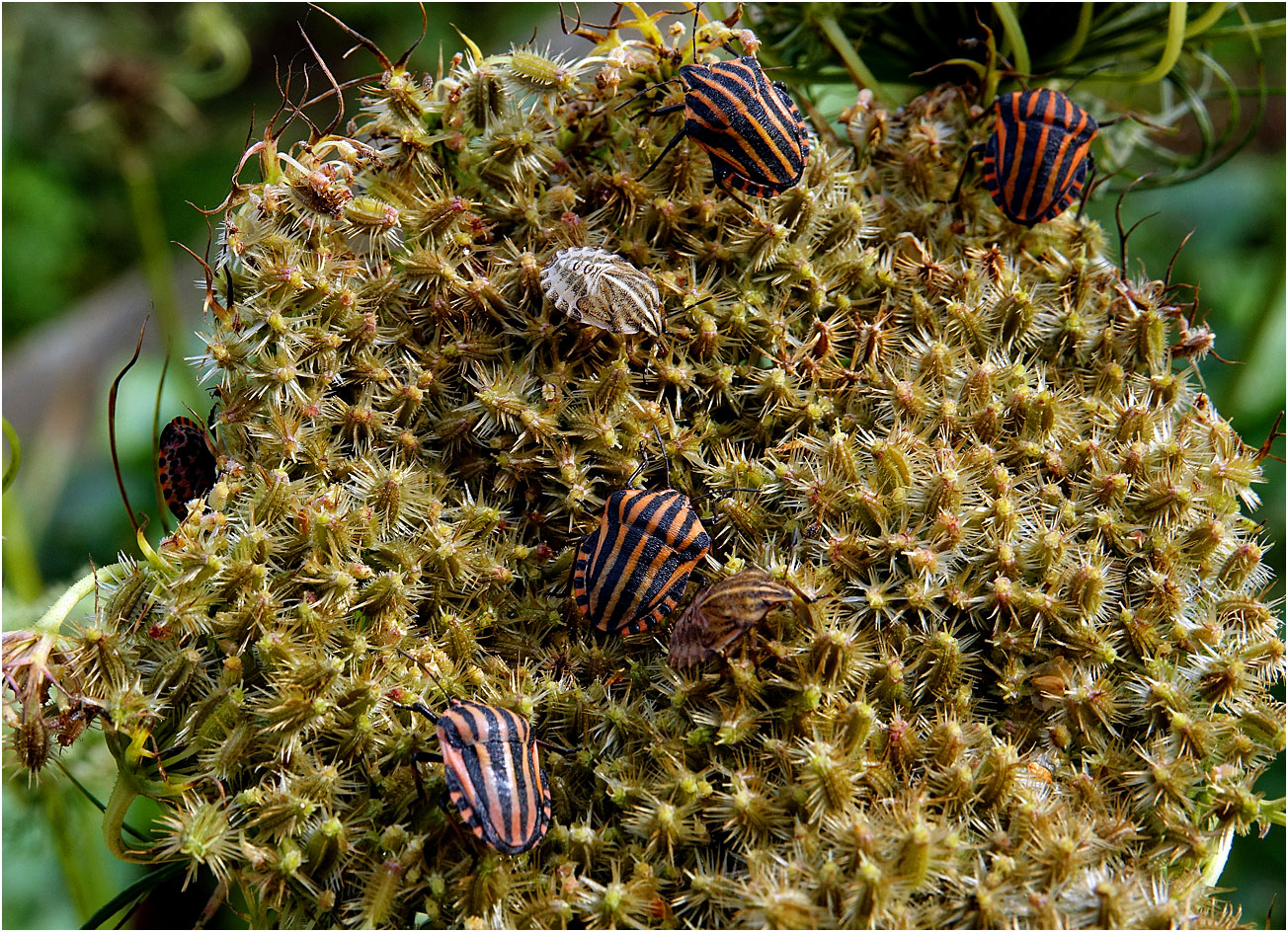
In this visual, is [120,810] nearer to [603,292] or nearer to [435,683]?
[435,683]

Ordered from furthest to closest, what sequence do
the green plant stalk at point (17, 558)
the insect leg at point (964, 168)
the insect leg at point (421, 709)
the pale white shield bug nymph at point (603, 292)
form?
1. the green plant stalk at point (17, 558)
2. the insect leg at point (964, 168)
3. the pale white shield bug nymph at point (603, 292)
4. the insect leg at point (421, 709)

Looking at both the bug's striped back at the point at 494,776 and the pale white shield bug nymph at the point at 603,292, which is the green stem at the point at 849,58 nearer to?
the pale white shield bug nymph at the point at 603,292

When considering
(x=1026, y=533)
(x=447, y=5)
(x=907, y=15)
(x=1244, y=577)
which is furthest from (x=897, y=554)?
(x=447, y=5)

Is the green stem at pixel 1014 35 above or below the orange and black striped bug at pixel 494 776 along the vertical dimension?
above

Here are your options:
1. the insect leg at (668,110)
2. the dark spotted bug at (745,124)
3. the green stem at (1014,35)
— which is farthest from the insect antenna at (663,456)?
the green stem at (1014,35)

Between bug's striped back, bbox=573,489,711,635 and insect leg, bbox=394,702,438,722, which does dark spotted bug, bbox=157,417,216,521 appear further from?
bug's striped back, bbox=573,489,711,635

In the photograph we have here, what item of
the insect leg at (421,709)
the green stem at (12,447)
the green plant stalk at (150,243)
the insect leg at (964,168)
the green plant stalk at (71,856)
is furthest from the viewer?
the green plant stalk at (150,243)

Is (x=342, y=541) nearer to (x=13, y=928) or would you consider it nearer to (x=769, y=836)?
(x=769, y=836)

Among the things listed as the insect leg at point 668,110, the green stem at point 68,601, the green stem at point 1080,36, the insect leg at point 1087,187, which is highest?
the green stem at point 1080,36
